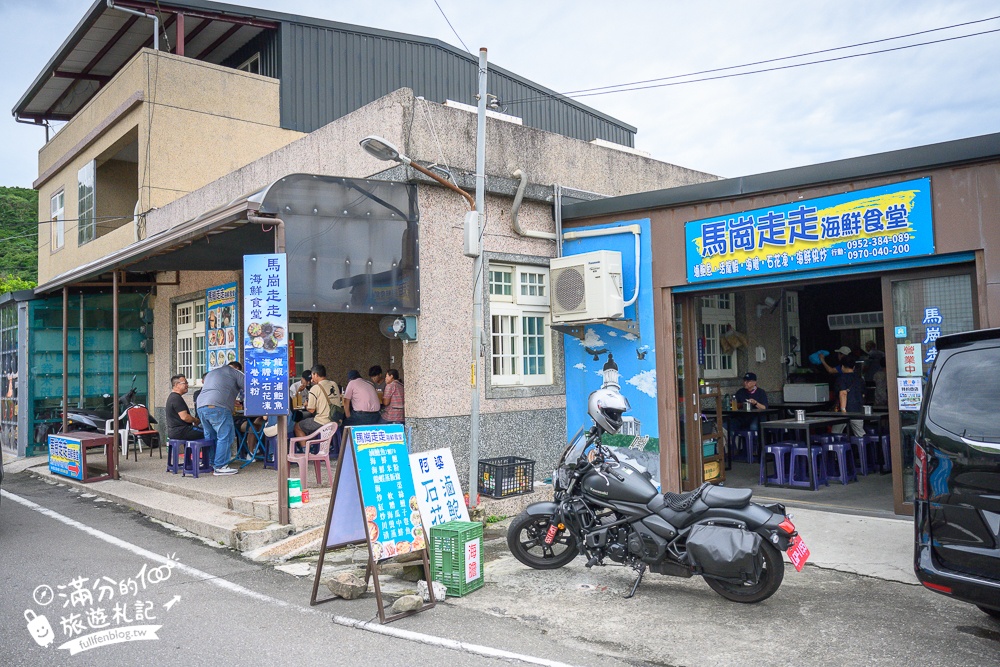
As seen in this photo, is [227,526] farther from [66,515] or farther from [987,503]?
[987,503]

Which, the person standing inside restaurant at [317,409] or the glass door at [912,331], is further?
the person standing inside restaurant at [317,409]

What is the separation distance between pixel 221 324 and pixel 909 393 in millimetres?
10449

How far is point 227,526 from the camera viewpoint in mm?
7859

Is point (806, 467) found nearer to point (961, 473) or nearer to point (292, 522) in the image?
point (961, 473)

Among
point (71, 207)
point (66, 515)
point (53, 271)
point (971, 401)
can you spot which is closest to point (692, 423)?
point (971, 401)

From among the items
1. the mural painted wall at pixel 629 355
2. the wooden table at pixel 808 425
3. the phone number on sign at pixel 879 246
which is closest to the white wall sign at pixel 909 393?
the phone number on sign at pixel 879 246

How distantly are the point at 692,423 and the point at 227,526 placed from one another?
5.60 m

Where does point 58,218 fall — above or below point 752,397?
above

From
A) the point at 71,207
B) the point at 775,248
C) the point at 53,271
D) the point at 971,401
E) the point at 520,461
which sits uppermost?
the point at 71,207

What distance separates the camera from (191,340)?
1448 cm

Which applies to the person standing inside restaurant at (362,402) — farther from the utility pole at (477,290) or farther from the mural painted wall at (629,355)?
the mural painted wall at (629,355)

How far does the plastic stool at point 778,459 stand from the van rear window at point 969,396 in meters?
5.68

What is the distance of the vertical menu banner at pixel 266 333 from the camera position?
757 cm

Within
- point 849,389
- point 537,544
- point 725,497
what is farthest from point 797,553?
point 849,389
